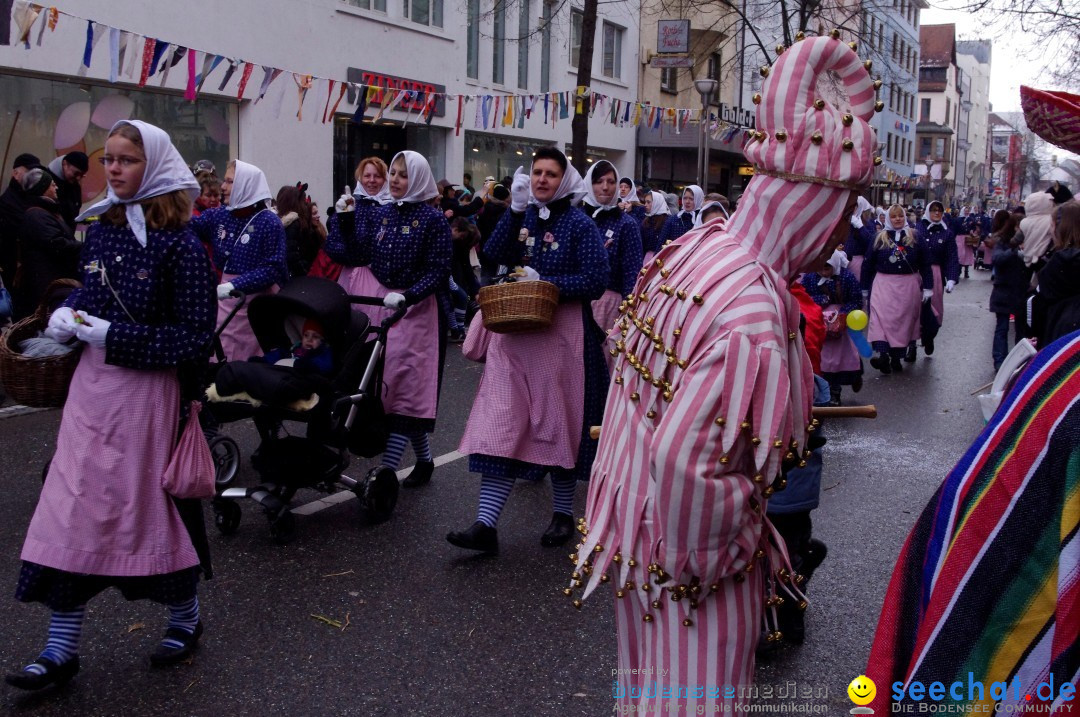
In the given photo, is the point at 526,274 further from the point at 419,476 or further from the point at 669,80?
the point at 669,80

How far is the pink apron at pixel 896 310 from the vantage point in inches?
472

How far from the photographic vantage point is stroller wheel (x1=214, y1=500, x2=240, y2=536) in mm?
5363

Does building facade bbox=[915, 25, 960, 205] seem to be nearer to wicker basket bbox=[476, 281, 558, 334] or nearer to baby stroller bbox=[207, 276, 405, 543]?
baby stroller bbox=[207, 276, 405, 543]

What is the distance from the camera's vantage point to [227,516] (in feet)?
17.6

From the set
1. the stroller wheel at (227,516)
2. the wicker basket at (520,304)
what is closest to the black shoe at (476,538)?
the wicker basket at (520,304)

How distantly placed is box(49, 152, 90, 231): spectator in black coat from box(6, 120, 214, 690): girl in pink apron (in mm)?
6497

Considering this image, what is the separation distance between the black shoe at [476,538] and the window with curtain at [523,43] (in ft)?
63.2

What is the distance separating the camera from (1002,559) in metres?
1.38

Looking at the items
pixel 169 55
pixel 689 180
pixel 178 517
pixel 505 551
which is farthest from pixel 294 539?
pixel 689 180

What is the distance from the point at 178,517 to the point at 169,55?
38.1 feet

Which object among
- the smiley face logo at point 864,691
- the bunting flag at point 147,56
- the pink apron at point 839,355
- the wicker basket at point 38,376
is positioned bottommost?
the pink apron at point 839,355

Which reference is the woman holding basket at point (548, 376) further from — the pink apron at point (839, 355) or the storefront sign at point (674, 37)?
the storefront sign at point (674, 37)

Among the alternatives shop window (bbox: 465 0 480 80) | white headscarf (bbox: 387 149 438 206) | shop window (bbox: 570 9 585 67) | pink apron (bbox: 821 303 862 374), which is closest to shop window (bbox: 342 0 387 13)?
shop window (bbox: 465 0 480 80)

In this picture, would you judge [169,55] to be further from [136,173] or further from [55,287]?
[136,173]
